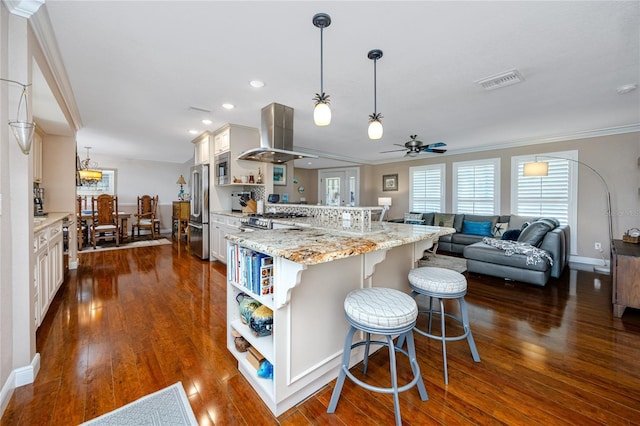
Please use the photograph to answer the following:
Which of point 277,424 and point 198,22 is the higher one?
point 198,22

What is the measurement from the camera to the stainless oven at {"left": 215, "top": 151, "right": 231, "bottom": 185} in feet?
14.6

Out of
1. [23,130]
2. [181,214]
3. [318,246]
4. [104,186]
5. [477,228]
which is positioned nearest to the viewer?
[318,246]

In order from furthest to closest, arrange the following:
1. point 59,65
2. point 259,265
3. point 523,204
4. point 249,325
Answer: point 523,204 < point 59,65 < point 249,325 < point 259,265

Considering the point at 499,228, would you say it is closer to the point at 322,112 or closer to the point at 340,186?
the point at 340,186

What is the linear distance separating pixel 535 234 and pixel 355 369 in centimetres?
353

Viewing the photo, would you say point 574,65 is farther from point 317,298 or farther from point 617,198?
point 617,198

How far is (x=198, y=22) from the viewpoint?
1.83 m

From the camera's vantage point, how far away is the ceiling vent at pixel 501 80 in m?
2.52

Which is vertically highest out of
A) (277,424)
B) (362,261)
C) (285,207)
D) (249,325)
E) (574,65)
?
(574,65)

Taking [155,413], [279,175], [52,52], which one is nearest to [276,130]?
[52,52]

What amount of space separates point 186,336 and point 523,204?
20.7 ft

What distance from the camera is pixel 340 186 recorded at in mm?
8992

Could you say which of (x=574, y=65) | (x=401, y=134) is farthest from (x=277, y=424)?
(x=401, y=134)

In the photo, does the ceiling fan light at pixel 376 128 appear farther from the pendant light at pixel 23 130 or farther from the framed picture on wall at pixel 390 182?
the framed picture on wall at pixel 390 182
